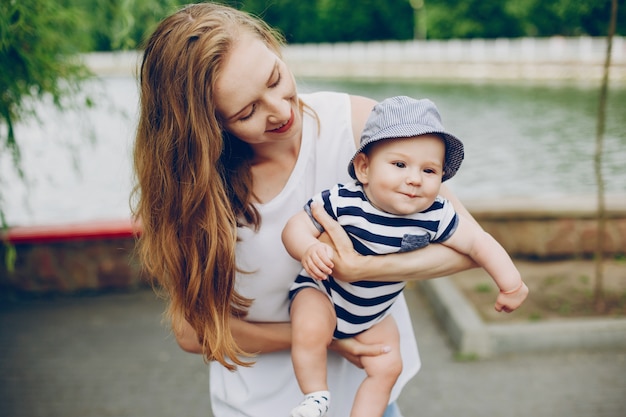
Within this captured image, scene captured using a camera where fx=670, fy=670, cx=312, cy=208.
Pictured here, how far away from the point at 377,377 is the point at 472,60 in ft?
93.2

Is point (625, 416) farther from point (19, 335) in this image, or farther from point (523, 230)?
point (19, 335)

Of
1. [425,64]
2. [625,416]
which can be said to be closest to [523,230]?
[625,416]

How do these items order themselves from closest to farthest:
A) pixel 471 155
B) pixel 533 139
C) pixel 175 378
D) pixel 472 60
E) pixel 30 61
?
1. pixel 30 61
2. pixel 175 378
3. pixel 471 155
4. pixel 533 139
5. pixel 472 60

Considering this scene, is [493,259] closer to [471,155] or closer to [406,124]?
[406,124]

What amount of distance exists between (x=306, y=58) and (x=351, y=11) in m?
8.24

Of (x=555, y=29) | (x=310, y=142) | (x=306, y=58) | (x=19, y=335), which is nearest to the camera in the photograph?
(x=310, y=142)

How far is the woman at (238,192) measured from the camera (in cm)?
165

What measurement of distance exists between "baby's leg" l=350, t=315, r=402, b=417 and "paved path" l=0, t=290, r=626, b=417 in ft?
6.35

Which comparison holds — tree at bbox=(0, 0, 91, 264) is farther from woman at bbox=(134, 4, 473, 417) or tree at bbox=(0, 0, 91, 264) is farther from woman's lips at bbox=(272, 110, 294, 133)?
woman's lips at bbox=(272, 110, 294, 133)

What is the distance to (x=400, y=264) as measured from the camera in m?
1.67

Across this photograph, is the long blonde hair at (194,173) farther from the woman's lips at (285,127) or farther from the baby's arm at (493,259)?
the baby's arm at (493,259)

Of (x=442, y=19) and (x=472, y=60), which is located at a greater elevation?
(x=442, y=19)

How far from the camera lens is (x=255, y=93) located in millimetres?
1635

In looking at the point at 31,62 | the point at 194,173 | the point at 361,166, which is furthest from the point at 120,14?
the point at 361,166
